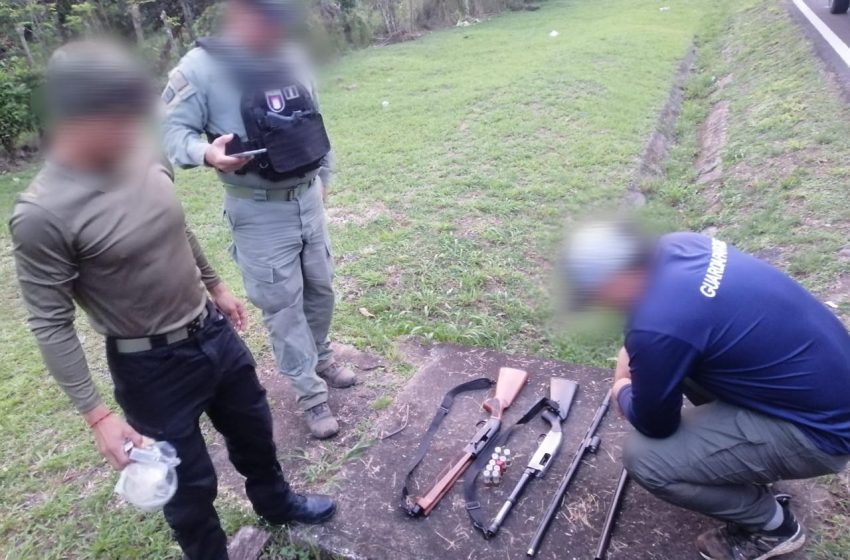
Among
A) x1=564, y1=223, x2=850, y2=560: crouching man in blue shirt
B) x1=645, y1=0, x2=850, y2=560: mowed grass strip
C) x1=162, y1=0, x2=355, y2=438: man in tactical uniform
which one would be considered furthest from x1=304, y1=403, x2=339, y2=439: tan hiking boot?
x1=645, y1=0, x2=850, y2=560: mowed grass strip

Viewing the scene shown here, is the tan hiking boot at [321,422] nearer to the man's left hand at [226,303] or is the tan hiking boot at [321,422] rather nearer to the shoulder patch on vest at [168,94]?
the man's left hand at [226,303]

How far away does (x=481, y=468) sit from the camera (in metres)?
2.61

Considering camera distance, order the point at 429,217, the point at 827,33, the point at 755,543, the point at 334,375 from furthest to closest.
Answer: the point at 827,33
the point at 429,217
the point at 334,375
the point at 755,543

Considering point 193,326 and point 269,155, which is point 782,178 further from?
point 193,326

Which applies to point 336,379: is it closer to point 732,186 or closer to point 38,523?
point 38,523

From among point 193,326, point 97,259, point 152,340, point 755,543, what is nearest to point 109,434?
point 152,340

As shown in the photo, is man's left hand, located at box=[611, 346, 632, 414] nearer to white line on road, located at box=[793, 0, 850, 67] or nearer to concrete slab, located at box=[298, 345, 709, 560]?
concrete slab, located at box=[298, 345, 709, 560]

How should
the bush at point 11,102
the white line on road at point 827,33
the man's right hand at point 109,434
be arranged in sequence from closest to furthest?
the man's right hand at point 109,434 < the white line on road at point 827,33 < the bush at point 11,102

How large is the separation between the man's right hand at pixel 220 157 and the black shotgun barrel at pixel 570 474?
1.79m

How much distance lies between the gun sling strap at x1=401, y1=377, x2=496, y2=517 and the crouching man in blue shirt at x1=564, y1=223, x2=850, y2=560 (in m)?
0.97

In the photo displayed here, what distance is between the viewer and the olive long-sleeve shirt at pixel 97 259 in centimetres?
A: 157

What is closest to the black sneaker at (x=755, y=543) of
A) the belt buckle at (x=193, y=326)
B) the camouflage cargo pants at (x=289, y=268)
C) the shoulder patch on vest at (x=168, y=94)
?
the camouflage cargo pants at (x=289, y=268)

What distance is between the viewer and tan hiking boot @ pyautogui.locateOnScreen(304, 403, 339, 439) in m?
2.94

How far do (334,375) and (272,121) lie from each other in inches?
55.3
